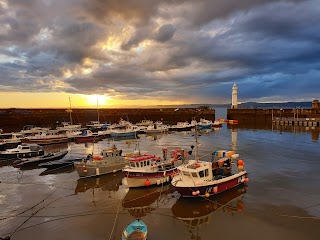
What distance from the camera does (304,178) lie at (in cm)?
2677

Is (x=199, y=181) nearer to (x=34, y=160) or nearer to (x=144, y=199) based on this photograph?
(x=144, y=199)

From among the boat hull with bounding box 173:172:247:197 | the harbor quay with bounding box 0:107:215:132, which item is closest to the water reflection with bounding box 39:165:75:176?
the boat hull with bounding box 173:172:247:197

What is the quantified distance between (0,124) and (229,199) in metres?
84.1

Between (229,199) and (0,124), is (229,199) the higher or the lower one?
the lower one

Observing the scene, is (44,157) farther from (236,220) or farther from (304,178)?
(304,178)

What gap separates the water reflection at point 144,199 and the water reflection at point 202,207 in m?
A: 1.70

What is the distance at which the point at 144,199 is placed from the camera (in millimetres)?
21766

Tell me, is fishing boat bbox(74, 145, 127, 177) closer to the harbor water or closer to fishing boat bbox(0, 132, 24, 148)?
the harbor water

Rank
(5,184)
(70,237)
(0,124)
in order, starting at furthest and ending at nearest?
(0,124) < (5,184) < (70,237)

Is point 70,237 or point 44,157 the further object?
point 44,157

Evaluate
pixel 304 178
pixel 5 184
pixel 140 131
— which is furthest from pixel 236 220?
pixel 140 131

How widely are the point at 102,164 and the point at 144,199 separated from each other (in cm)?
846

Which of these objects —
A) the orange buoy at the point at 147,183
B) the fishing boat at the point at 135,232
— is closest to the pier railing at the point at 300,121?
the orange buoy at the point at 147,183

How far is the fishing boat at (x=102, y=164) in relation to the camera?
2767 centimetres
